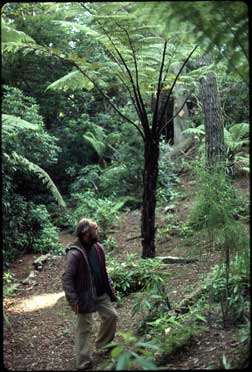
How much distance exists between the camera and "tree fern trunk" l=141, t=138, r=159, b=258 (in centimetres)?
569

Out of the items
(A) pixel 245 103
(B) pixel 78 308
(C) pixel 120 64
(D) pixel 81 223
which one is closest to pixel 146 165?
(C) pixel 120 64

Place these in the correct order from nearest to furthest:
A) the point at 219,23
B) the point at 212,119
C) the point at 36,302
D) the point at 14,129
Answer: the point at 219,23
the point at 36,302
the point at 14,129
the point at 212,119

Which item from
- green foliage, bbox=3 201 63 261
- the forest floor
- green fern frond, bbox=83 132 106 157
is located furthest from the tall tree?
green fern frond, bbox=83 132 106 157

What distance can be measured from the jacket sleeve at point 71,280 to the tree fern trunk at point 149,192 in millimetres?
2286

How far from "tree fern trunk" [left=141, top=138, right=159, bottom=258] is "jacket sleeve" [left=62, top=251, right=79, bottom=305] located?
2286 millimetres

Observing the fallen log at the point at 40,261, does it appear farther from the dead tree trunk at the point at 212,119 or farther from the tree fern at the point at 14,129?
the dead tree trunk at the point at 212,119

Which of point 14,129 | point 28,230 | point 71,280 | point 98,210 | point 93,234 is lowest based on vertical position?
point 28,230

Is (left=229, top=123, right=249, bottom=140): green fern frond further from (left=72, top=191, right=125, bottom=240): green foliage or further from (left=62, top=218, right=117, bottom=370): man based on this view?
(left=62, top=218, right=117, bottom=370): man

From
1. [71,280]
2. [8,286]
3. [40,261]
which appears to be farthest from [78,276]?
[40,261]

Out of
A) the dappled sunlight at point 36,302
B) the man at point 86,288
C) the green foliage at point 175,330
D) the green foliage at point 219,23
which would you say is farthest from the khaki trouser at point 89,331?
the green foliage at point 219,23

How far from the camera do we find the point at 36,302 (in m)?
6.03

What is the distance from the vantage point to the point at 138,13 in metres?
3.85

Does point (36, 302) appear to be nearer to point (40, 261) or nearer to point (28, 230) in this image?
point (40, 261)

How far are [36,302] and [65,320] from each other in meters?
1.06
